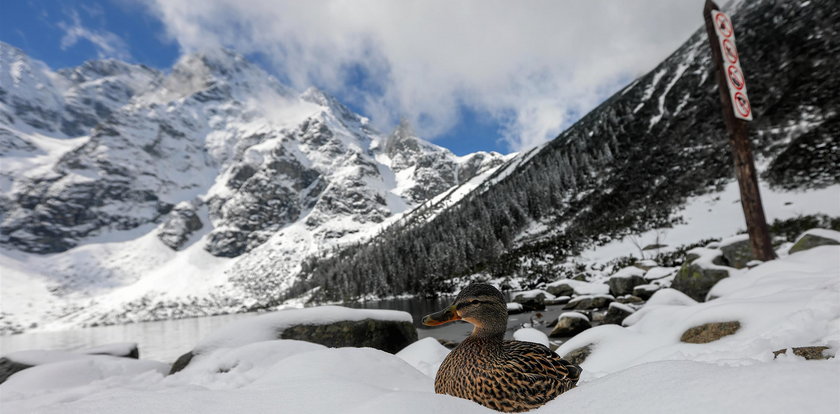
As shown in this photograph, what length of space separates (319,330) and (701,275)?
12.9 meters

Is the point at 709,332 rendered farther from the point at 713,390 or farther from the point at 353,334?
the point at 353,334

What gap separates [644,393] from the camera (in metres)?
1.32

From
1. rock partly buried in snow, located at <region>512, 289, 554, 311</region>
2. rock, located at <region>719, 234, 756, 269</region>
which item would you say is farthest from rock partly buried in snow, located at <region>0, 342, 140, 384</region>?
rock partly buried in snow, located at <region>512, 289, 554, 311</region>

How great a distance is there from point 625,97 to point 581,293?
90.0 meters

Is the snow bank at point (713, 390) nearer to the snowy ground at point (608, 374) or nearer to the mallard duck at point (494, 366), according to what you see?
the snowy ground at point (608, 374)

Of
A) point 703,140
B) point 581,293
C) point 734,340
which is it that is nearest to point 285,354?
point 734,340

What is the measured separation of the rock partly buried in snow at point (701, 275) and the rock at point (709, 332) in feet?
30.7

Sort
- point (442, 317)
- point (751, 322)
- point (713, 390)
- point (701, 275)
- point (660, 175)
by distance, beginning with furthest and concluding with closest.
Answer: point (660, 175) → point (701, 275) → point (751, 322) → point (442, 317) → point (713, 390)

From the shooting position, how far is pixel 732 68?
7906mm

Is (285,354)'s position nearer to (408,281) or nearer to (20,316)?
(408,281)

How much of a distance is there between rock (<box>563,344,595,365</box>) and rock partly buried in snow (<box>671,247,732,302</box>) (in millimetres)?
8634

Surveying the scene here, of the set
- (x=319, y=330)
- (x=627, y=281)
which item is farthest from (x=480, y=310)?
(x=627, y=281)

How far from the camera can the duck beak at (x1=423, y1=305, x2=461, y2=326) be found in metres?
2.63

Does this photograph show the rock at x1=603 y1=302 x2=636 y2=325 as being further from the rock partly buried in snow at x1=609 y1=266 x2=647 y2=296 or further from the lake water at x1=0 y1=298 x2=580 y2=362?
the rock partly buried in snow at x1=609 y1=266 x2=647 y2=296
